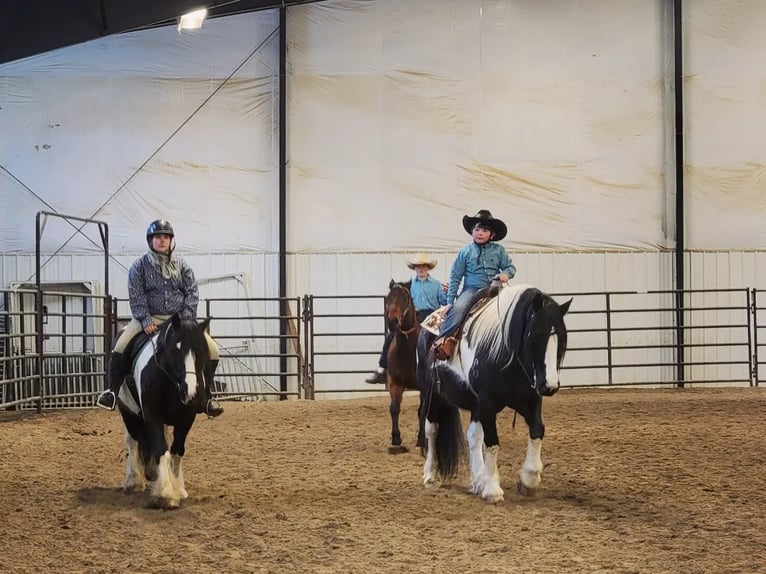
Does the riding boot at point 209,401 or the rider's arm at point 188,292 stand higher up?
the rider's arm at point 188,292

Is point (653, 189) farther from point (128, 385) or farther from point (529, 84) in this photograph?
point (128, 385)

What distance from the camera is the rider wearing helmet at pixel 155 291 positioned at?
513cm

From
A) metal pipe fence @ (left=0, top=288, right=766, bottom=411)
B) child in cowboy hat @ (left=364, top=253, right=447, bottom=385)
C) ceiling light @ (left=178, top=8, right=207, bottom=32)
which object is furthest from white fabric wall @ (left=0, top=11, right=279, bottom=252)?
child in cowboy hat @ (left=364, top=253, right=447, bottom=385)

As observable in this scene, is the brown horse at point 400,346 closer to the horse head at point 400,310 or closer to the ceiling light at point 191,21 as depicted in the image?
the horse head at point 400,310

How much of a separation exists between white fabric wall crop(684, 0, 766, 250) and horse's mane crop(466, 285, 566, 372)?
10.2m

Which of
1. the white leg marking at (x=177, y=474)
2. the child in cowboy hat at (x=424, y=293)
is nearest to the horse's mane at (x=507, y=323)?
the white leg marking at (x=177, y=474)

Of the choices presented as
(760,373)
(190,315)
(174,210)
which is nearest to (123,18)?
(174,210)

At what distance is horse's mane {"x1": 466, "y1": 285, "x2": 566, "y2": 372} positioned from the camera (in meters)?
4.62

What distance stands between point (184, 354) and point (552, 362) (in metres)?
2.03

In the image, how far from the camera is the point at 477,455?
5074mm

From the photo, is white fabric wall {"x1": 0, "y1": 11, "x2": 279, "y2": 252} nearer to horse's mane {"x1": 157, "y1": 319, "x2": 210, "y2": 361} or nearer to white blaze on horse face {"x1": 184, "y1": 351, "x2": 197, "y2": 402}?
horse's mane {"x1": 157, "y1": 319, "x2": 210, "y2": 361}

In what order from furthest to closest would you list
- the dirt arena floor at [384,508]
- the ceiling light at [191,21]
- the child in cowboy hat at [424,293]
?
the ceiling light at [191,21]
the child in cowboy hat at [424,293]
the dirt arena floor at [384,508]

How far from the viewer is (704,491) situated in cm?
503

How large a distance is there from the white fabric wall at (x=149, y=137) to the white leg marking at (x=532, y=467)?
A: 31.6ft
